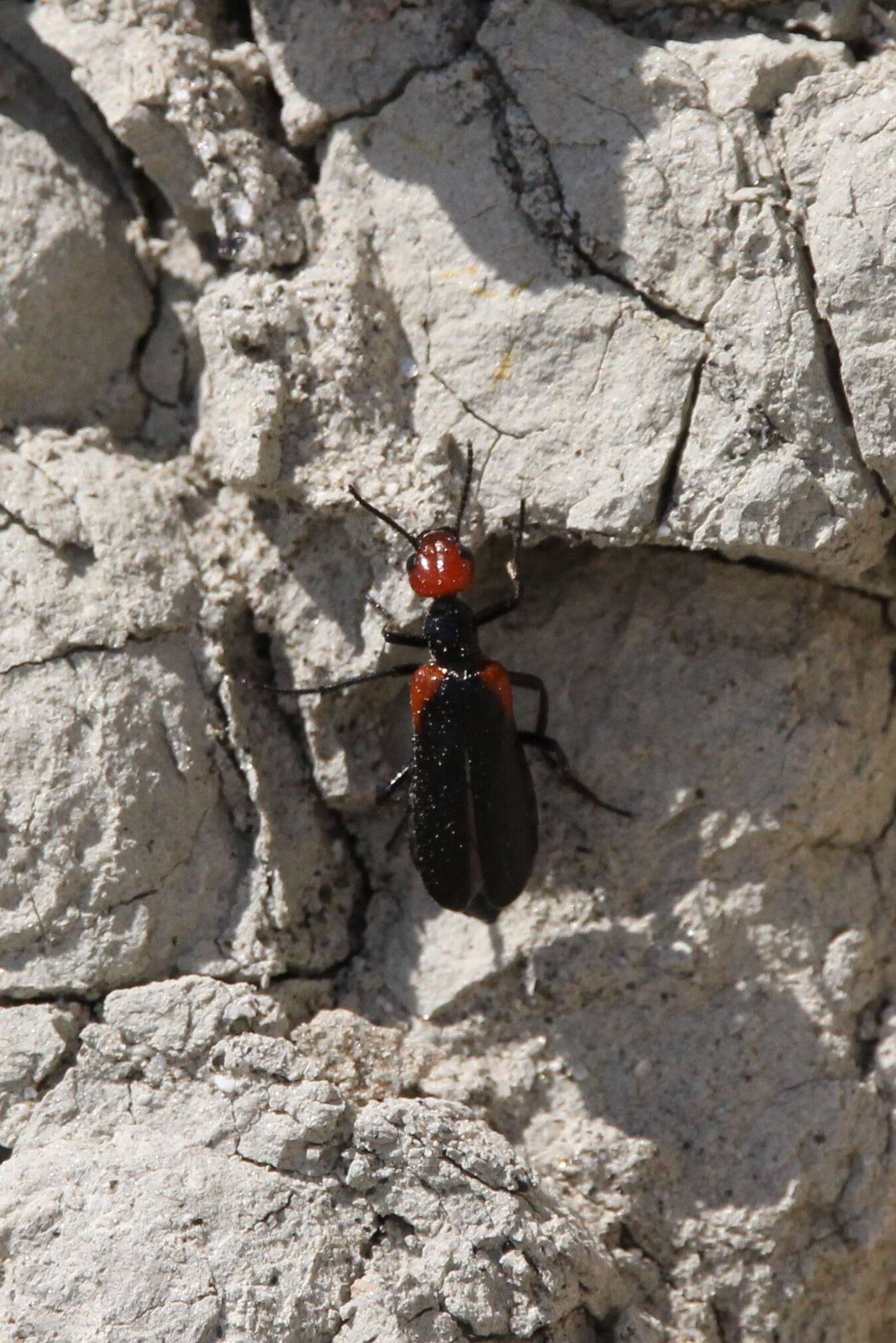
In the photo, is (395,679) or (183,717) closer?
(183,717)

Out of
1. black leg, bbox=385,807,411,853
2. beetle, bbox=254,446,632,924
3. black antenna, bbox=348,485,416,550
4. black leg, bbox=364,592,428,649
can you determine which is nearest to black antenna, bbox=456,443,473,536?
beetle, bbox=254,446,632,924

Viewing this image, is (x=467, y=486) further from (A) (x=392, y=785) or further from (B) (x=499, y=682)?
(A) (x=392, y=785)

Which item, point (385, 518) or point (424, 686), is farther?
point (424, 686)

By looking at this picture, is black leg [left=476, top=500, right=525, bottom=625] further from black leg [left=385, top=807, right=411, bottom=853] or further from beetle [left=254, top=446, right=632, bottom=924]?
black leg [left=385, top=807, right=411, bottom=853]

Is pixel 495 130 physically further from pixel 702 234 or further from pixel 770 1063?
pixel 770 1063

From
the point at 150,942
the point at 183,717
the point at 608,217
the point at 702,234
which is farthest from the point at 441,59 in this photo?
the point at 150,942

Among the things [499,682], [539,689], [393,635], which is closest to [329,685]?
[393,635]
